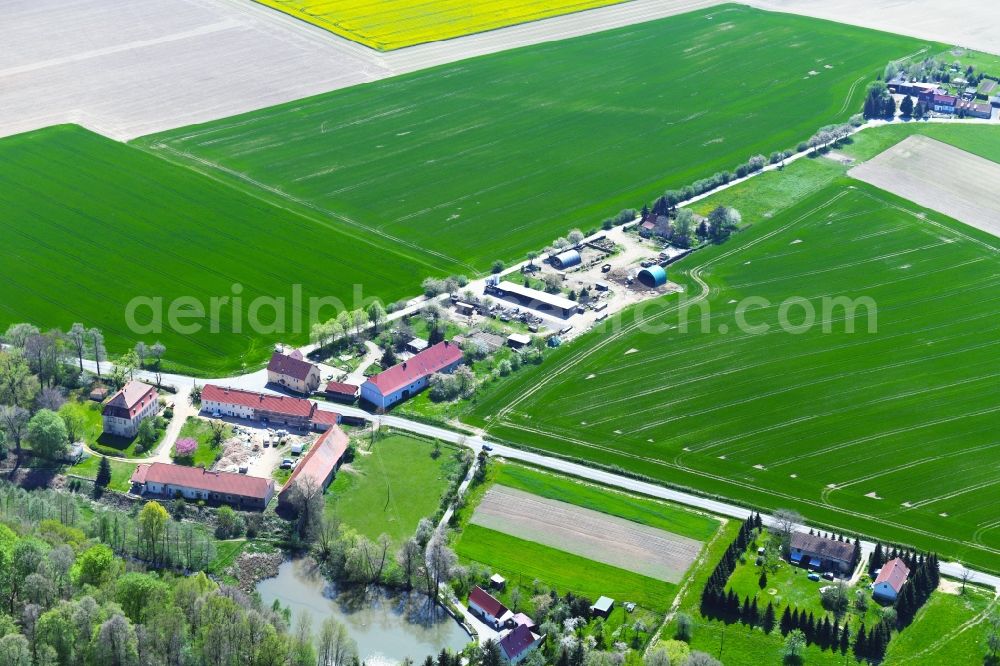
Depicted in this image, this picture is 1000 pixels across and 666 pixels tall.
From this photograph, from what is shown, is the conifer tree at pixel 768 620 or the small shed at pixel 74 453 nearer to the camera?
the conifer tree at pixel 768 620

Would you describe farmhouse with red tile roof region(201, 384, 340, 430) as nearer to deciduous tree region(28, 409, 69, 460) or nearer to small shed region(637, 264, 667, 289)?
deciduous tree region(28, 409, 69, 460)

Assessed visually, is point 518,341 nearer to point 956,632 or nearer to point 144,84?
point 956,632

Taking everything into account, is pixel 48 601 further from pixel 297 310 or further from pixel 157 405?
pixel 297 310

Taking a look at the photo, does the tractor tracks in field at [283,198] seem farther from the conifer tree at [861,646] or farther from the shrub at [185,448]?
the conifer tree at [861,646]

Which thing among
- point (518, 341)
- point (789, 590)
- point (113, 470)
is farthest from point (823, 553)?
point (113, 470)

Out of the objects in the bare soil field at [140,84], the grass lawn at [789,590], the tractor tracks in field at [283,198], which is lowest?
the grass lawn at [789,590]

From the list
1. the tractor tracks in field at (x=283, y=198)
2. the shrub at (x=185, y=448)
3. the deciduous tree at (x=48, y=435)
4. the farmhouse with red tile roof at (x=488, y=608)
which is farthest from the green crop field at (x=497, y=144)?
the farmhouse with red tile roof at (x=488, y=608)
